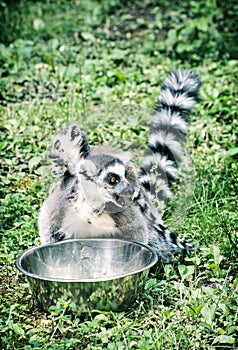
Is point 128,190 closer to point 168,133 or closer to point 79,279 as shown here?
point 79,279

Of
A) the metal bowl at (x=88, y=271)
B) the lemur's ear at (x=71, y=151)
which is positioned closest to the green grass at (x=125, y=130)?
the metal bowl at (x=88, y=271)

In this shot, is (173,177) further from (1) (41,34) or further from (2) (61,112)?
(1) (41,34)

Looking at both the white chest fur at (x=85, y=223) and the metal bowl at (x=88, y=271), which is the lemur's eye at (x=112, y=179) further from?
the metal bowl at (x=88, y=271)

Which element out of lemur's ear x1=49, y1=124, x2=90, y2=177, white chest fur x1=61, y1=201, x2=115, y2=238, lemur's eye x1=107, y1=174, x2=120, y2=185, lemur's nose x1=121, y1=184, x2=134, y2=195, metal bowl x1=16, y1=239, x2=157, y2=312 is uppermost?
lemur's ear x1=49, y1=124, x2=90, y2=177

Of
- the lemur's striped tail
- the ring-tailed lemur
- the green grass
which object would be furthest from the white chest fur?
the lemur's striped tail

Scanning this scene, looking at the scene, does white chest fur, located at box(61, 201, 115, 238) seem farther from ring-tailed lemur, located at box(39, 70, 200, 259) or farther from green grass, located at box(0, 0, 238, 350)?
green grass, located at box(0, 0, 238, 350)

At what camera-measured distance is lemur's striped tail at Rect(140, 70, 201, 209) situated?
4.78 metres

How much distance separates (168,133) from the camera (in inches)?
190

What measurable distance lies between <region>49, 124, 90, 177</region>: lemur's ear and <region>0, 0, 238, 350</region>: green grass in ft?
2.12

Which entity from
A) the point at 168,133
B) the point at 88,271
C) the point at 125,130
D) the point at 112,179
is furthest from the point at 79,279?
the point at 125,130

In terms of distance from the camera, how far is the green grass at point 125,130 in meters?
3.47

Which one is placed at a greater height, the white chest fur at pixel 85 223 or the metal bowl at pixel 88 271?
the white chest fur at pixel 85 223

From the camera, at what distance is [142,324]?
3.54m

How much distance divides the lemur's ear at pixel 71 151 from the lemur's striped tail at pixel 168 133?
2.48 ft
